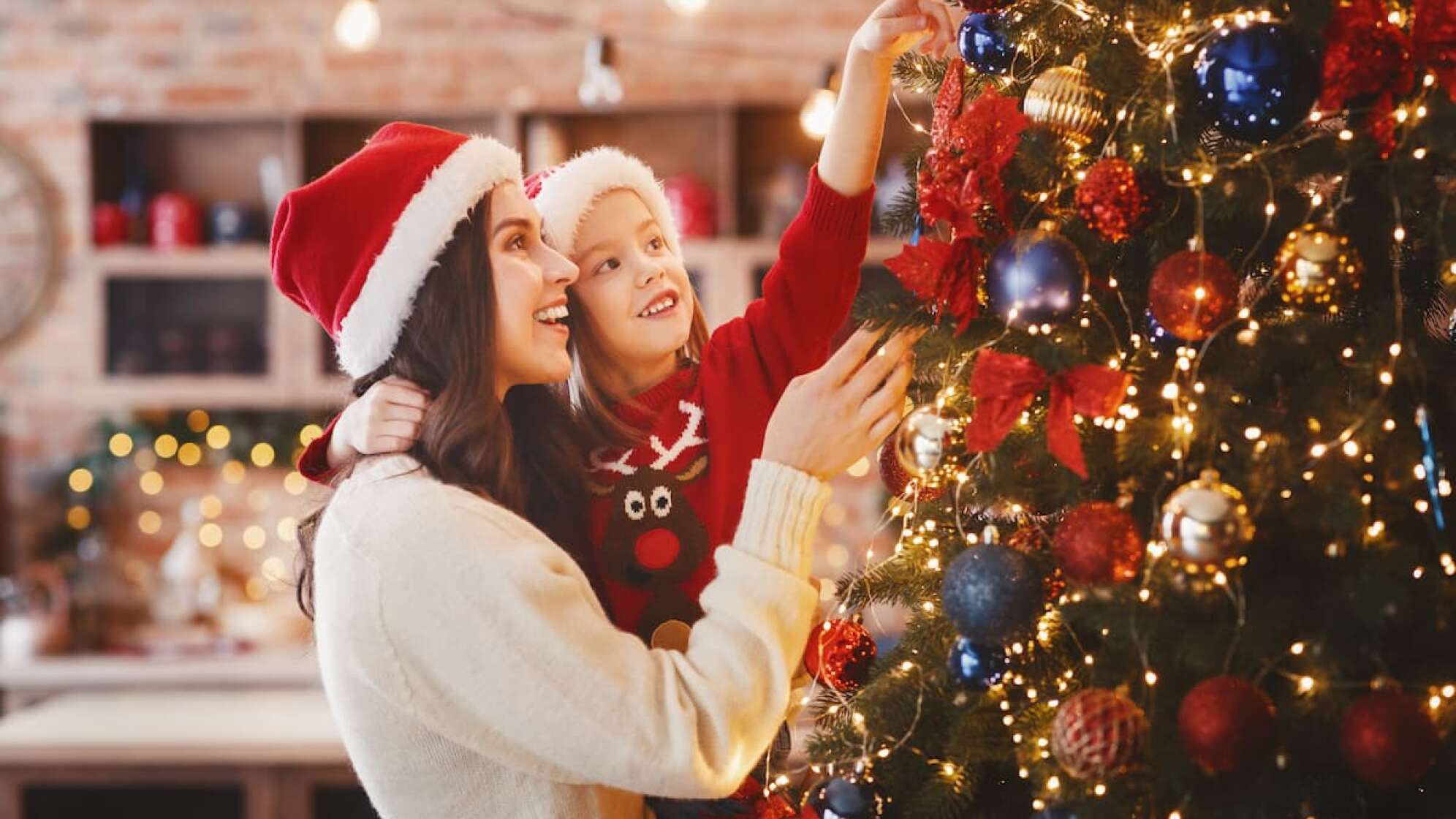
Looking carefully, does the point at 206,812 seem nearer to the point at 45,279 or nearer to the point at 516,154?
the point at 45,279

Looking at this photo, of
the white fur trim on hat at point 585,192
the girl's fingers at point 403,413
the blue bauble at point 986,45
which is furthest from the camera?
the white fur trim on hat at point 585,192

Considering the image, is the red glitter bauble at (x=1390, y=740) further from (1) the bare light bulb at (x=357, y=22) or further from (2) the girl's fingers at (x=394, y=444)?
(1) the bare light bulb at (x=357, y=22)

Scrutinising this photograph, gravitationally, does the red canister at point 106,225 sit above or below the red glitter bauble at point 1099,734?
above

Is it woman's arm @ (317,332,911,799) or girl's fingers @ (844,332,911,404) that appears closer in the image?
woman's arm @ (317,332,911,799)

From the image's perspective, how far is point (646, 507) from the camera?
141 centimetres

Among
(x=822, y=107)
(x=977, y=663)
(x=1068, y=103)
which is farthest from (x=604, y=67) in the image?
(x=977, y=663)

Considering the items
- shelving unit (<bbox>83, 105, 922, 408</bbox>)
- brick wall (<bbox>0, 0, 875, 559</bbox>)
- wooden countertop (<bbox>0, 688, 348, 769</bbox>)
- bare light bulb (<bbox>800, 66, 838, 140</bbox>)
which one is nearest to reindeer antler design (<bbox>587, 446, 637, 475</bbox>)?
wooden countertop (<bbox>0, 688, 348, 769</bbox>)

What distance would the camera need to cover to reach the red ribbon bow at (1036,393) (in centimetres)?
102

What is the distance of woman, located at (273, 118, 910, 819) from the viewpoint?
112 centimetres

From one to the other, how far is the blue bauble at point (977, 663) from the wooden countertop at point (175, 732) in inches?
83.8

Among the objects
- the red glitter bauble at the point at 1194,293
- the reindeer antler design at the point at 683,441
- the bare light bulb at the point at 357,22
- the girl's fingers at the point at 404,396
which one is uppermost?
the bare light bulb at the point at 357,22

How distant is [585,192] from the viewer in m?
1.53

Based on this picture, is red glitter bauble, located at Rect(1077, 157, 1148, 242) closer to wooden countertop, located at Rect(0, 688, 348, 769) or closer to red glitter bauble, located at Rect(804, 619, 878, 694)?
red glitter bauble, located at Rect(804, 619, 878, 694)

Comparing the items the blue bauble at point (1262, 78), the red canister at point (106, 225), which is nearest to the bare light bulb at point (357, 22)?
the red canister at point (106, 225)
